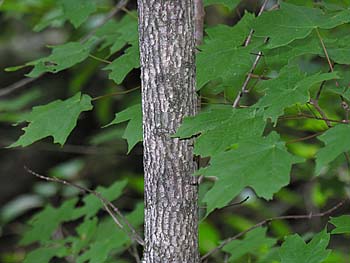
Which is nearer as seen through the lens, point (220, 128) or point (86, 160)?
point (220, 128)

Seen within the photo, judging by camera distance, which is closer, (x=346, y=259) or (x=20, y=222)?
(x=346, y=259)

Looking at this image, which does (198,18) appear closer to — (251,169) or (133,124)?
(133,124)

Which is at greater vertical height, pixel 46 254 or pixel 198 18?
pixel 198 18

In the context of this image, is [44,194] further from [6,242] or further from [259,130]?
[259,130]

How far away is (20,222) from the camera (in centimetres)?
378

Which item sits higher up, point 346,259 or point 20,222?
point 346,259

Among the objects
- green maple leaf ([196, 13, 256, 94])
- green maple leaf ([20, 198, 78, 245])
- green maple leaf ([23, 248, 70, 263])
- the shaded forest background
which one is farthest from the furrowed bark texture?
the shaded forest background

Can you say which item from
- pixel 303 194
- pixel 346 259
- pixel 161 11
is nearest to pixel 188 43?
pixel 161 11

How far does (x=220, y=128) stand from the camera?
3.82 feet

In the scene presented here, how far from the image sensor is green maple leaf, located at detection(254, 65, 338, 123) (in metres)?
1.10

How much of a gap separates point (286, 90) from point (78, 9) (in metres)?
0.84

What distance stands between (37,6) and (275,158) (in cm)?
216

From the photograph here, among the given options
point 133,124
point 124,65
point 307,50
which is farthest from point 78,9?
point 307,50

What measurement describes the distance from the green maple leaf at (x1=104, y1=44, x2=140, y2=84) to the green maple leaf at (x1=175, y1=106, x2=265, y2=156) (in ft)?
1.01
